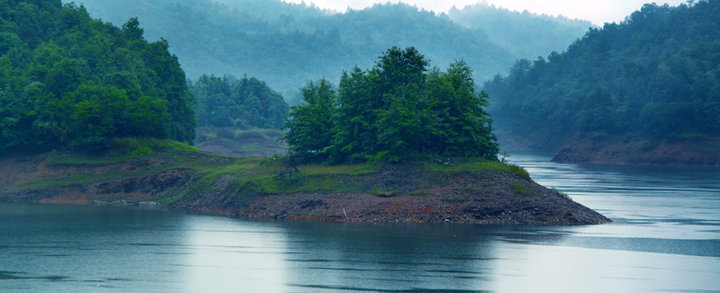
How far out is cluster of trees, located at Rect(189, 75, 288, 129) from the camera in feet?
532

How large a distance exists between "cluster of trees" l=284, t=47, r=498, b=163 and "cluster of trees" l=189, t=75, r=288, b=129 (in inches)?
3676

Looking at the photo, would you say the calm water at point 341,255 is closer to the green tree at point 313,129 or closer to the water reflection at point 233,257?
the water reflection at point 233,257

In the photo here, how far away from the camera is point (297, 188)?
61.5 meters

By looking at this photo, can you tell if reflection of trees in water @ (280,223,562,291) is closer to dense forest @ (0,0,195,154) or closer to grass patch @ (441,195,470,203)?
grass patch @ (441,195,470,203)

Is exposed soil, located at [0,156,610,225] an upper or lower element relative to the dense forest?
lower

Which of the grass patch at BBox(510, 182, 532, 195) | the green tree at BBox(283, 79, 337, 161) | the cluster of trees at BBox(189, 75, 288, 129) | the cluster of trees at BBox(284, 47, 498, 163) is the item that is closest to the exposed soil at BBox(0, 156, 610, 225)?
the grass patch at BBox(510, 182, 532, 195)

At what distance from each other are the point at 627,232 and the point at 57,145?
55.1 metres

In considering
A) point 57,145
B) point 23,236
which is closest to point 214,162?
point 57,145

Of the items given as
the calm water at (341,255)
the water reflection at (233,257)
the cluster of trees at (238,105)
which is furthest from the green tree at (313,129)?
the cluster of trees at (238,105)

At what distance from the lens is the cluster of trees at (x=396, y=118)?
63.4 metres

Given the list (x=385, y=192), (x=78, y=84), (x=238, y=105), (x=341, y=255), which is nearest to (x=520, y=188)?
(x=385, y=192)

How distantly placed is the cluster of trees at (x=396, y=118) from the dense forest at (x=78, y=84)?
755 inches

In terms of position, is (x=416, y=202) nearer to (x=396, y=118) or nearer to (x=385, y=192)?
(x=385, y=192)

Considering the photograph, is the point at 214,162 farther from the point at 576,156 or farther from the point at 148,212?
the point at 576,156
